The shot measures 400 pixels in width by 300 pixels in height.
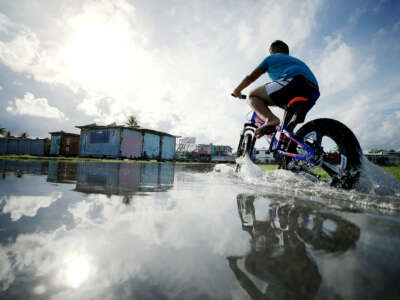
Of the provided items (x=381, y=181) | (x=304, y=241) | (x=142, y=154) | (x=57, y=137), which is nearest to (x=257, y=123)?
(x=381, y=181)

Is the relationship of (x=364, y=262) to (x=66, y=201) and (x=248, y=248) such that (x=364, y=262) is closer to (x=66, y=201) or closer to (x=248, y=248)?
(x=248, y=248)

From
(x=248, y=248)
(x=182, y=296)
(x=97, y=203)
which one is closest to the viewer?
(x=182, y=296)

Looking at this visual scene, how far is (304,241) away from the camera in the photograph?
70cm

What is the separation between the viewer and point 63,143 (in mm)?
27031

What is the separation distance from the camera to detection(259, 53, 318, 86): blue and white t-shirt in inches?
89.2

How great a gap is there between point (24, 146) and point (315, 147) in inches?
1491

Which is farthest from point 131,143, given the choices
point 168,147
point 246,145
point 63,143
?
point 246,145

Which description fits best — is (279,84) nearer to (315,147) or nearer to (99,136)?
(315,147)

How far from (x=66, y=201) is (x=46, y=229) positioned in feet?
1.53

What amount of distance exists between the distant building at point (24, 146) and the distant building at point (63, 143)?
4.97 ft

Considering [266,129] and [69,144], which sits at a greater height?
[69,144]

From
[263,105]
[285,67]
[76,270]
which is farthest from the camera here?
[263,105]

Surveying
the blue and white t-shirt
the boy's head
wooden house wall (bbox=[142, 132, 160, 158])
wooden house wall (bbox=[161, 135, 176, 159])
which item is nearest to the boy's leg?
the blue and white t-shirt

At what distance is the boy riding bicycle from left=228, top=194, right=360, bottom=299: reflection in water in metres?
1.72
